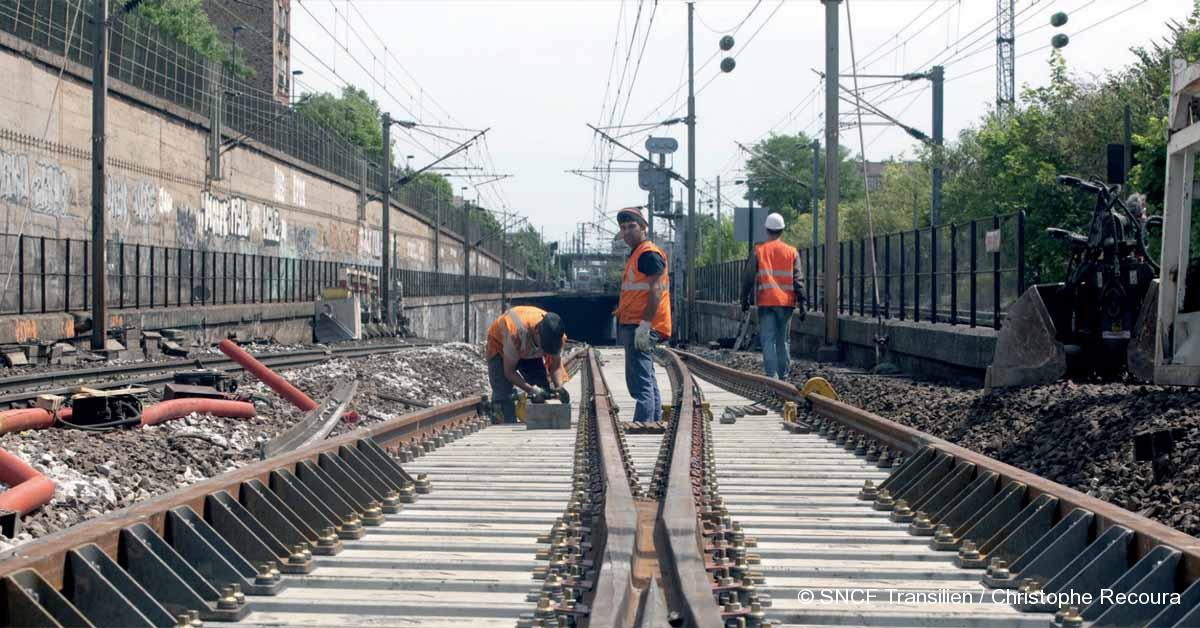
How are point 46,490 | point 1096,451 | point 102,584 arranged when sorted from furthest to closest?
point 1096,451 < point 46,490 < point 102,584

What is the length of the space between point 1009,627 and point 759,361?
790 inches

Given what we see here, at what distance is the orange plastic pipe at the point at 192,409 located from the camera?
11.8m

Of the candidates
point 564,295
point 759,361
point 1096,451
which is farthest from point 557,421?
point 564,295

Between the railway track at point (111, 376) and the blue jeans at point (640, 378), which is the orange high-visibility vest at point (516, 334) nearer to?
the blue jeans at point (640, 378)

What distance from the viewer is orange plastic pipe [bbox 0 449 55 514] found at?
6.65 metres

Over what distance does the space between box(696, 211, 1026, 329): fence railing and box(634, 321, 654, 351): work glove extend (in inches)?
271

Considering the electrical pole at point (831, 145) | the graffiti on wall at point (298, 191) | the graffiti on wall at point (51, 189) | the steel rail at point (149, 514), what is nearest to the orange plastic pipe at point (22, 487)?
the steel rail at point (149, 514)

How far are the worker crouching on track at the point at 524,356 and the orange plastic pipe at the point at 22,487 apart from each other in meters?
4.38

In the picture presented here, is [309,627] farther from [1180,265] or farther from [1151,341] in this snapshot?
[1151,341]

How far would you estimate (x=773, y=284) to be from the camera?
1455cm

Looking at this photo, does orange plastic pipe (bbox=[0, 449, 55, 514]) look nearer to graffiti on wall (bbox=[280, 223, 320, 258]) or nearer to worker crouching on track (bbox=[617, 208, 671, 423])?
worker crouching on track (bbox=[617, 208, 671, 423])

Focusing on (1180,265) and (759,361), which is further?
(759,361)

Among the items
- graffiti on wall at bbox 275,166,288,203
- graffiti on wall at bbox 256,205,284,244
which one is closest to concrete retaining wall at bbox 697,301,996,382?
graffiti on wall at bbox 256,205,284,244

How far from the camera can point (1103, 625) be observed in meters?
3.98
